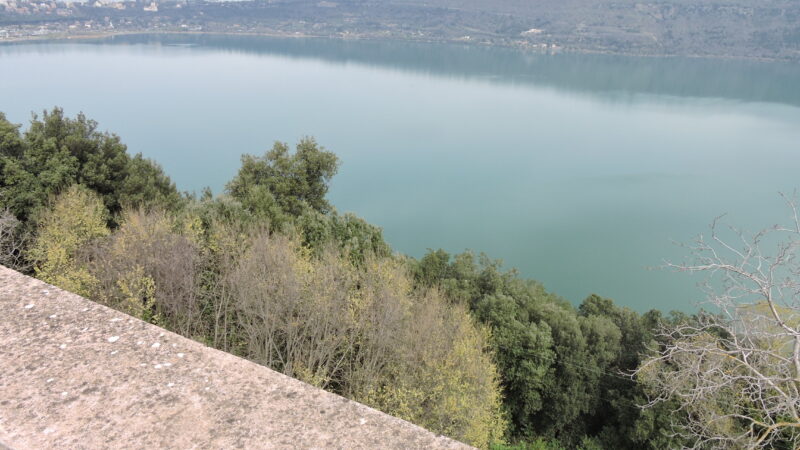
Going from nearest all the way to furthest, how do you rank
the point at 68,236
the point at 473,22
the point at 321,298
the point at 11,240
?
the point at 321,298
the point at 68,236
the point at 11,240
the point at 473,22

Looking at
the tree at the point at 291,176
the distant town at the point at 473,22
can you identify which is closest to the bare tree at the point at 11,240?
the tree at the point at 291,176

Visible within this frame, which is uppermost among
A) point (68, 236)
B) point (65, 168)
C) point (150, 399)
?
point (150, 399)

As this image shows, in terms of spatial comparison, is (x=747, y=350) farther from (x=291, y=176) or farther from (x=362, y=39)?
(x=362, y=39)

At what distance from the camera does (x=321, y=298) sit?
8.17m

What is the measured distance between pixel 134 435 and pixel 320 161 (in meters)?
14.2

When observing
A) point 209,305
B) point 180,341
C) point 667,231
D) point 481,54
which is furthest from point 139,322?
point 481,54

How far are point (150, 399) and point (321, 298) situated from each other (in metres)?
6.21

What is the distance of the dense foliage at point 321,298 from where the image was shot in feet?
26.1

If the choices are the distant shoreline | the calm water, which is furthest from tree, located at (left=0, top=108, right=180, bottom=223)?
the distant shoreline

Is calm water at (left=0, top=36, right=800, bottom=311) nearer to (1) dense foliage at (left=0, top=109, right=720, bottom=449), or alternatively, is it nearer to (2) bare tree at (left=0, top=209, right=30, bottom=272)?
(1) dense foliage at (left=0, top=109, right=720, bottom=449)

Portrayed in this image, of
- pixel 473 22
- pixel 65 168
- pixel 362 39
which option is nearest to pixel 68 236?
pixel 65 168

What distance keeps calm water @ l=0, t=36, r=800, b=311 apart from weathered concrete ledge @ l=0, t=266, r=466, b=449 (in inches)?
784

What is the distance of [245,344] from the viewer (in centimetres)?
821

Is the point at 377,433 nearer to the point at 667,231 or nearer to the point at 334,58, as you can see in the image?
the point at 667,231
